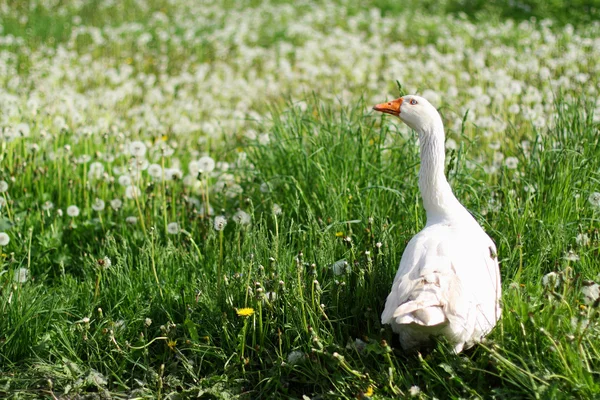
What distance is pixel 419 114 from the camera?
337cm

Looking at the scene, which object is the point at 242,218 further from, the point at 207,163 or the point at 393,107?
the point at 393,107

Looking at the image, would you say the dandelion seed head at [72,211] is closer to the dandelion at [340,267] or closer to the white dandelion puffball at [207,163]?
the white dandelion puffball at [207,163]

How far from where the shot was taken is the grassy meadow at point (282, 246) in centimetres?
298

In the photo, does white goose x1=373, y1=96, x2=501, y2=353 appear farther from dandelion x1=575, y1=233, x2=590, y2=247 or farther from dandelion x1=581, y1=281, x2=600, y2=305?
dandelion x1=575, y1=233, x2=590, y2=247

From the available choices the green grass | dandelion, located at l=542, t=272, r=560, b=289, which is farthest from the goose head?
dandelion, located at l=542, t=272, r=560, b=289

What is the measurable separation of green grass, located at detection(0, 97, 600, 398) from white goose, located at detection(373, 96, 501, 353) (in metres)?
0.11

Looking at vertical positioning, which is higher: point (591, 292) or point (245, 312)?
point (591, 292)

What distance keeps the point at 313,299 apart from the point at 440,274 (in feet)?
1.91

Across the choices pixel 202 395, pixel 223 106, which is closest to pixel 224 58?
pixel 223 106

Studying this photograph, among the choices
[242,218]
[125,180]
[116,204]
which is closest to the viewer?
[242,218]

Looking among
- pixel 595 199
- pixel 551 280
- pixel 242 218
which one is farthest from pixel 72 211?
pixel 595 199

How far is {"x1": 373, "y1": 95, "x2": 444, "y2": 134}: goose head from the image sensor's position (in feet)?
11.0

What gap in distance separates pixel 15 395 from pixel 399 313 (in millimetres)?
1612

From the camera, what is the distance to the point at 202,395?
3123mm
